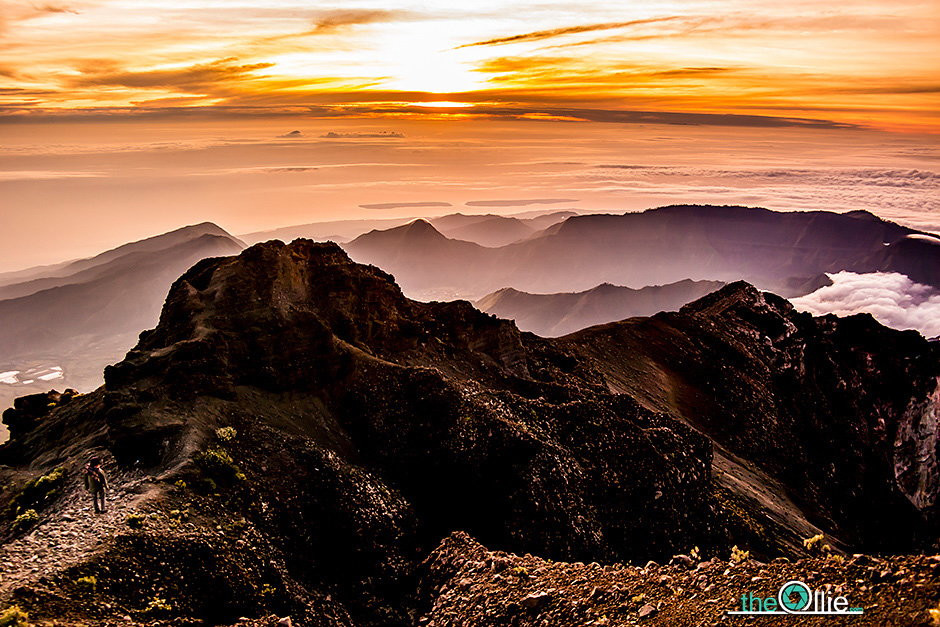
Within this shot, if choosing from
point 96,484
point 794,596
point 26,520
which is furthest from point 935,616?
point 26,520

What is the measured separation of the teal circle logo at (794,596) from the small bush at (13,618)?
2356cm

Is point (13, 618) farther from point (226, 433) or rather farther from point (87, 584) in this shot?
point (226, 433)

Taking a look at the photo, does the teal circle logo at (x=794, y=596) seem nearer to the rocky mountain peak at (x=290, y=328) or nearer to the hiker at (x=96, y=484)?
the hiker at (x=96, y=484)

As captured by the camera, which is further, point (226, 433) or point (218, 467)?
point (226, 433)

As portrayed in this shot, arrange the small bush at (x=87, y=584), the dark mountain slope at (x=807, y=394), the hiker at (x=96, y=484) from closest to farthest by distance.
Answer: the small bush at (x=87, y=584) → the hiker at (x=96, y=484) → the dark mountain slope at (x=807, y=394)

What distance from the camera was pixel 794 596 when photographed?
67.1ft

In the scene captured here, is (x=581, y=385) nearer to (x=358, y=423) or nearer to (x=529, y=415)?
(x=529, y=415)

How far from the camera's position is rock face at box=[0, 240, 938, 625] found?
31.1 m

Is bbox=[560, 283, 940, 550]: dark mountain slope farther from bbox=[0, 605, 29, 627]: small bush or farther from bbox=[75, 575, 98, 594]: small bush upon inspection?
bbox=[0, 605, 29, 627]: small bush

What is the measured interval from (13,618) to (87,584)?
11.5ft

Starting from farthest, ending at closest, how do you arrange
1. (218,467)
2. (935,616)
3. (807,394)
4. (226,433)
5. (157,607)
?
(807,394) < (226,433) < (218,467) < (157,607) < (935,616)

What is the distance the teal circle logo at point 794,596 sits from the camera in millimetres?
19925

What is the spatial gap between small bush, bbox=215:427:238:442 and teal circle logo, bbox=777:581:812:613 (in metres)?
29.0

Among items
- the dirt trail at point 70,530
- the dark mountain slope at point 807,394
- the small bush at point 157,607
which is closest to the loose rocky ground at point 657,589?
the small bush at point 157,607
